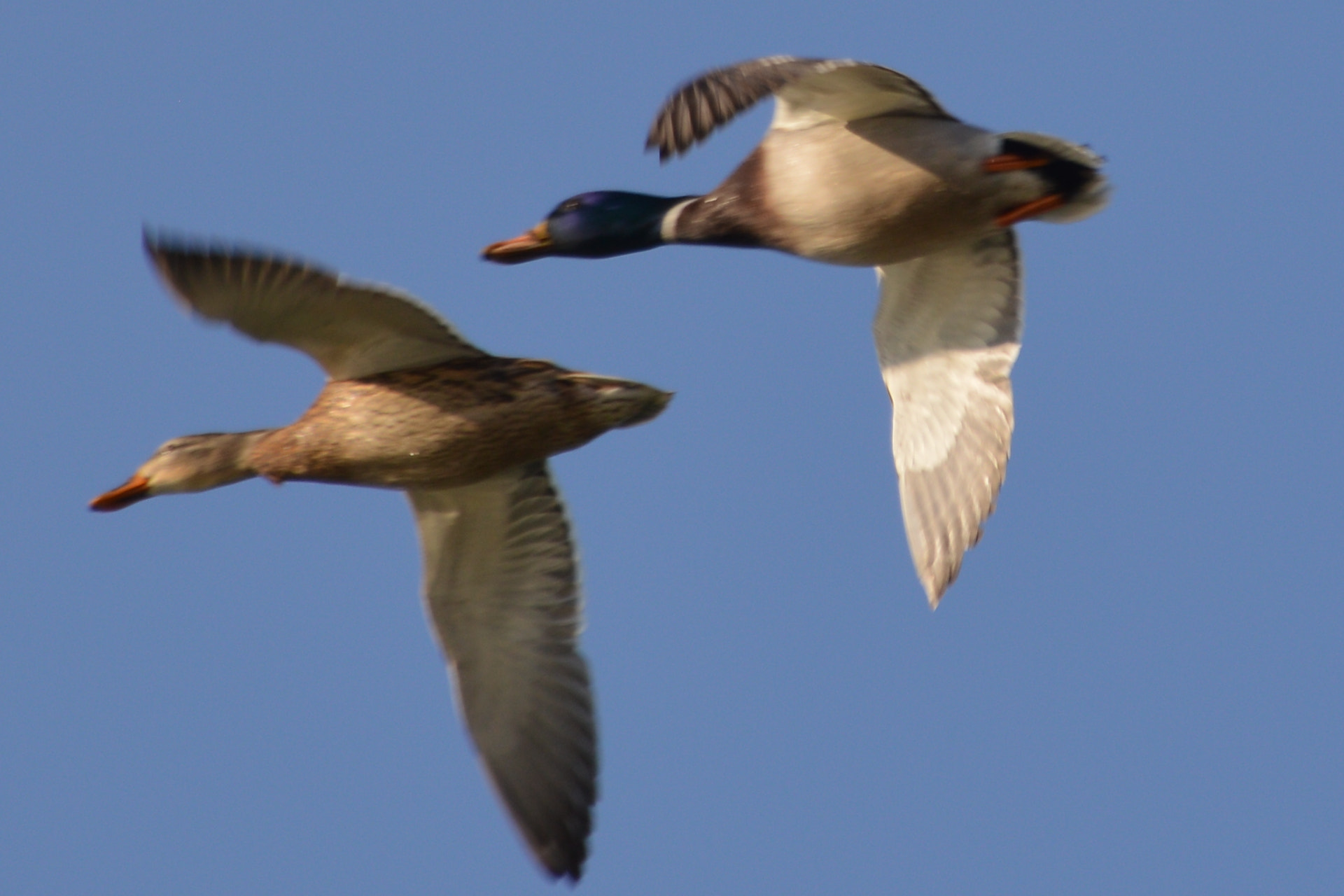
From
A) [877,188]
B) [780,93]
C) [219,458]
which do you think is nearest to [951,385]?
[877,188]

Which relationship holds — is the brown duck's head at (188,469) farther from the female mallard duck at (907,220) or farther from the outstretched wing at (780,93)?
the outstretched wing at (780,93)

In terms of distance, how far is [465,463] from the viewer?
8984 mm

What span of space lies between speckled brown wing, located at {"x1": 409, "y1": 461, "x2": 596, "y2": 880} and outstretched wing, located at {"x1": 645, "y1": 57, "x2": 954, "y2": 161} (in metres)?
2.07

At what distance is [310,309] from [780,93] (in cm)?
214

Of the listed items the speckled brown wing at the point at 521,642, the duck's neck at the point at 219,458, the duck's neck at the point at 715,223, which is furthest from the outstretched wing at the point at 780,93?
the duck's neck at the point at 219,458

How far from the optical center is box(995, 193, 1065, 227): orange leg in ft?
29.2

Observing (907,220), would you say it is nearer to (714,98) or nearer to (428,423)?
(714,98)

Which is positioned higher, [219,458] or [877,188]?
[877,188]

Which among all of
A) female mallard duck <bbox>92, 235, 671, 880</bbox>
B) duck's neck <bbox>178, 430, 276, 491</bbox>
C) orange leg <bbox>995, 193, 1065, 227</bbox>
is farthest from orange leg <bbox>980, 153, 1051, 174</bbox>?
duck's neck <bbox>178, 430, 276, 491</bbox>

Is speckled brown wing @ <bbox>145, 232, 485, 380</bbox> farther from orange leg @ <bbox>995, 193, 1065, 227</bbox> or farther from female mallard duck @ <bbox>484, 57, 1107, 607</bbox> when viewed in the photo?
orange leg @ <bbox>995, 193, 1065, 227</bbox>

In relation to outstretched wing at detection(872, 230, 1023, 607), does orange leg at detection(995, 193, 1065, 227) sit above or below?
above

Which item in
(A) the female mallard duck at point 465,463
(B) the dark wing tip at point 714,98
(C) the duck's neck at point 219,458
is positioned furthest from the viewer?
(C) the duck's neck at point 219,458

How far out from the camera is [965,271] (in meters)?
9.45

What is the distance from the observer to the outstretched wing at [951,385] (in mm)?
9445
